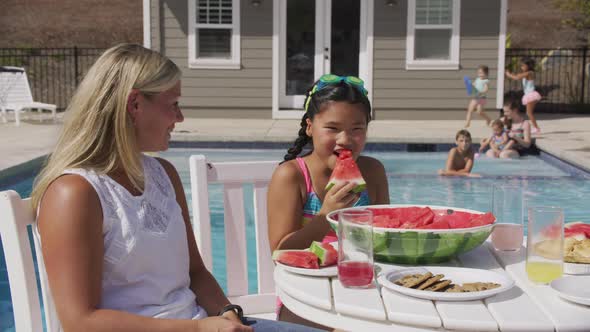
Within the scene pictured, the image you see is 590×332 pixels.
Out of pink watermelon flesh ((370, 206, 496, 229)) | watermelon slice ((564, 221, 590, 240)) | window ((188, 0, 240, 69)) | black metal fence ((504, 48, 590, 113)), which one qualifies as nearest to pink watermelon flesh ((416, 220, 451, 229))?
pink watermelon flesh ((370, 206, 496, 229))

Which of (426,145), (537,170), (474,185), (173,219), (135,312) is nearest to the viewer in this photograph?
(135,312)

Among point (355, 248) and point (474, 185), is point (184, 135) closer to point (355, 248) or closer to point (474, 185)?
point (474, 185)

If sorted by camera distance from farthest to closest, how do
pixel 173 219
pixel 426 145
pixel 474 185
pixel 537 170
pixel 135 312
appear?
pixel 426 145
pixel 537 170
pixel 474 185
pixel 173 219
pixel 135 312

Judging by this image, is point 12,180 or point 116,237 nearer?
point 116,237

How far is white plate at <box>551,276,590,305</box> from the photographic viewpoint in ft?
6.84

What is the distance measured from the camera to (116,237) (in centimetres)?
214

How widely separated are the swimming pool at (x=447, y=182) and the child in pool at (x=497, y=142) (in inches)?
6.2

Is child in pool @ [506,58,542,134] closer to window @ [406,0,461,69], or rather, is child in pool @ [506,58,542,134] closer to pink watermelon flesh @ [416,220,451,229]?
window @ [406,0,461,69]

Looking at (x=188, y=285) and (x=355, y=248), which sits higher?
(x=355, y=248)

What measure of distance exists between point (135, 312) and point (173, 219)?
330 millimetres

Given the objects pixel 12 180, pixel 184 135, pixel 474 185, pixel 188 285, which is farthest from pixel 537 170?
pixel 188 285

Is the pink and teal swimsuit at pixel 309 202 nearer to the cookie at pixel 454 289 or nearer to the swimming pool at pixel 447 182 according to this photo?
the cookie at pixel 454 289

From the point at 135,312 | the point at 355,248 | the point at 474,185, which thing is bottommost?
the point at 474,185

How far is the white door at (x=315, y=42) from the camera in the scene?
1573 cm
